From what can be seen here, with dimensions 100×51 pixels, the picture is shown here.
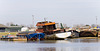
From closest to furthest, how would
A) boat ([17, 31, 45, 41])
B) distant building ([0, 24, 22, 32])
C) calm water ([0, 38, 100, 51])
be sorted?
calm water ([0, 38, 100, 51]) < boat ([17, 31, 45, 41]) < distant building ([0, 24, 22, 32])

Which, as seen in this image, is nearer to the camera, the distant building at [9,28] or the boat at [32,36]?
the boat at [32,36]

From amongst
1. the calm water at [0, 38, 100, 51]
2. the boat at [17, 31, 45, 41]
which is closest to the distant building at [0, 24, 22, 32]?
the boat at [17, 31, 45, 41]

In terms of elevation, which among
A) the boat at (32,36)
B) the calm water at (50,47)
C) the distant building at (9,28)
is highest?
the distant building at (9,28)

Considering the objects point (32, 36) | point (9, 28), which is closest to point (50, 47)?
point (32, 36)

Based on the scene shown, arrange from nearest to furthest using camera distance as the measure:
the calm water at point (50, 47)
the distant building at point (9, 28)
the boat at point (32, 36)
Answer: the calm water at point (50, 47) < the boat at point (32, 36) < the distant building at point (9, 28)

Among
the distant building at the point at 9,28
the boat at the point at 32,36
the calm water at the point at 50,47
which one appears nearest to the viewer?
the calm water at the point at 50,47

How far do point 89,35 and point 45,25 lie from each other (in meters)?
27.4

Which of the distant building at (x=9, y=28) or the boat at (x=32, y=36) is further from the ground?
the distant building at (x=9, y=28)

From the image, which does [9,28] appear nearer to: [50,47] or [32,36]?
[32,36]

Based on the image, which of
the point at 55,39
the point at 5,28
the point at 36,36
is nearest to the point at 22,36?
the point at 36,36

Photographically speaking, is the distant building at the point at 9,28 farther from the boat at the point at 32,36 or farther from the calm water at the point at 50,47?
the calm water at the point at 50,47

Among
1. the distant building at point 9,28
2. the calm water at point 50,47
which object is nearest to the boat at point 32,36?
the calm water at point 50,47

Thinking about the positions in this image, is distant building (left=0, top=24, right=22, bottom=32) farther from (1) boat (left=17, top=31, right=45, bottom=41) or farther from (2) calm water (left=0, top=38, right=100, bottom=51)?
(2) calm water (left=0, top=38, right=100, bottom=51)

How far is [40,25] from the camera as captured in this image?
91438mm
